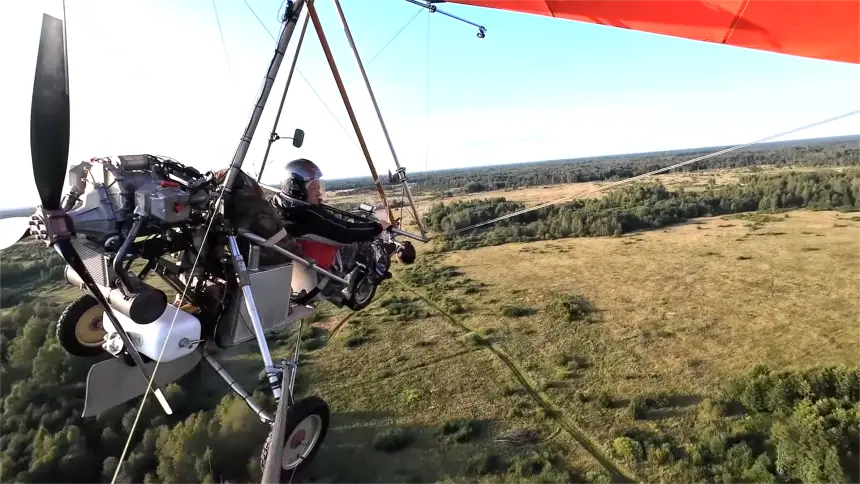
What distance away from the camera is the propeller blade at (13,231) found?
4145mm

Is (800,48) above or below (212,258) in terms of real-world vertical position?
above

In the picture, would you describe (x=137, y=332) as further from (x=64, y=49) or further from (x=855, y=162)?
(x=855, y=162)

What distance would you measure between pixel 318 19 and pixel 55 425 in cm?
2539

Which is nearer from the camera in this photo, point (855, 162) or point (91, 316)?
point (91, 316)

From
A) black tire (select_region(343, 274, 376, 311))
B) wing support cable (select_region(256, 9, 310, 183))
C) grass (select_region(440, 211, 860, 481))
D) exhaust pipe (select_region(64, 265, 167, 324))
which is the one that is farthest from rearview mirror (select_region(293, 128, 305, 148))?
grass (select_region(440, 211, 860, 481))

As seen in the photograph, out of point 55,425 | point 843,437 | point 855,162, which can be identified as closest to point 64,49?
point 843,437

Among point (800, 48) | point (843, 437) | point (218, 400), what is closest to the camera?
A: point (800, 48)

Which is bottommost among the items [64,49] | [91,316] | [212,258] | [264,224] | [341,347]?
[341,347]

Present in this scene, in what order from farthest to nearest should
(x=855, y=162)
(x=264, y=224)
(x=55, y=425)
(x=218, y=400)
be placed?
1. (x=855, y=162)
2. (x=218, y=400)
3. (x=55, y=425)
4. (x=264, y=224)

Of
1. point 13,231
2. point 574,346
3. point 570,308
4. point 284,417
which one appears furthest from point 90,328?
point 570,308

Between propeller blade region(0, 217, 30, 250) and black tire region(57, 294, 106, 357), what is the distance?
127 cm

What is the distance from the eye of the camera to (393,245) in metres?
7.67

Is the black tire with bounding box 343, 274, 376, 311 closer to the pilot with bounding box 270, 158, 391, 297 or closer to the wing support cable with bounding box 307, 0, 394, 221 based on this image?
the pilot with bounding box 270, 158, 391, 297

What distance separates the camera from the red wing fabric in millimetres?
3301
